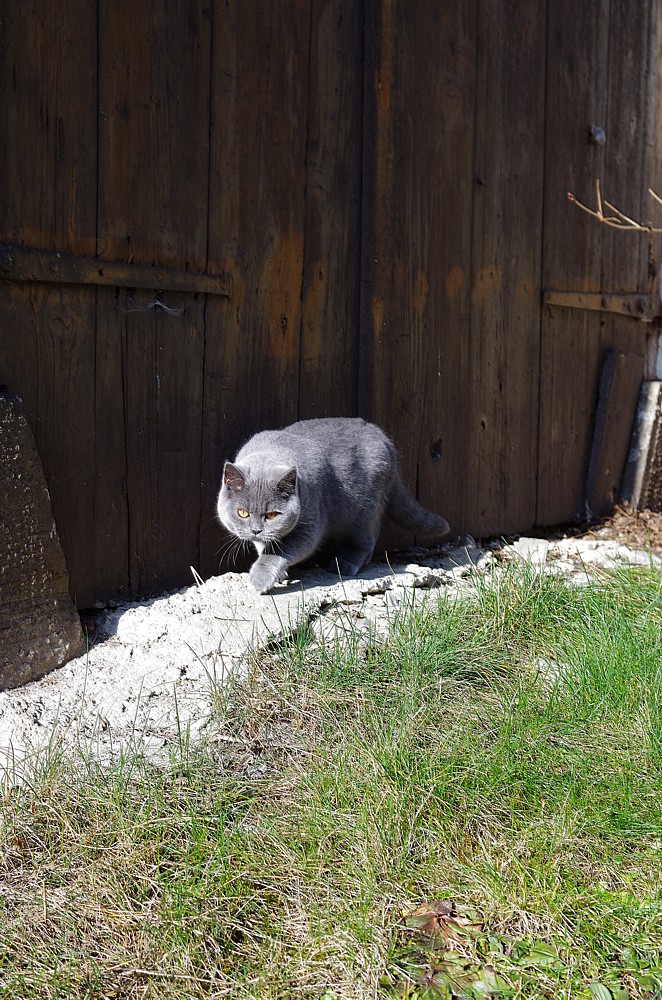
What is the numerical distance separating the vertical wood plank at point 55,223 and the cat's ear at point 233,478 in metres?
0.47

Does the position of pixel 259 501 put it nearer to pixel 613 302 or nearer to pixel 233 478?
pixel 233 478

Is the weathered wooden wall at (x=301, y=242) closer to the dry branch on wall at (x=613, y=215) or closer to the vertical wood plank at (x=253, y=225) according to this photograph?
the vertical wood plank at (x=253, y=225)

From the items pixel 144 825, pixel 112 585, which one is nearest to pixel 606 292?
pixel 112 585

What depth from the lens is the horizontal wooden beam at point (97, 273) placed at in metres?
3.00

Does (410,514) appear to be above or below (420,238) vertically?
below

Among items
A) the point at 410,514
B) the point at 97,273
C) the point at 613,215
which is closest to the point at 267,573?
the point at 410,514

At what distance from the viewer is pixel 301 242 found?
3939mm

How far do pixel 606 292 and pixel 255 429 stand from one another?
108 inches

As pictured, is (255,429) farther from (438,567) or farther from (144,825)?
(144,825)

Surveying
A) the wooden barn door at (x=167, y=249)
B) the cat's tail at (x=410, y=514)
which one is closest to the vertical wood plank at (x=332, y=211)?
the wooden barn door at (x=167, y=249)

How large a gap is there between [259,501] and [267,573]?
0.87 feet

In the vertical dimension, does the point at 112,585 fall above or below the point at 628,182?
below

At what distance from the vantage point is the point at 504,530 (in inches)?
201

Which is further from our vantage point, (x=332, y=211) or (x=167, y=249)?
(x=332, y=211)
